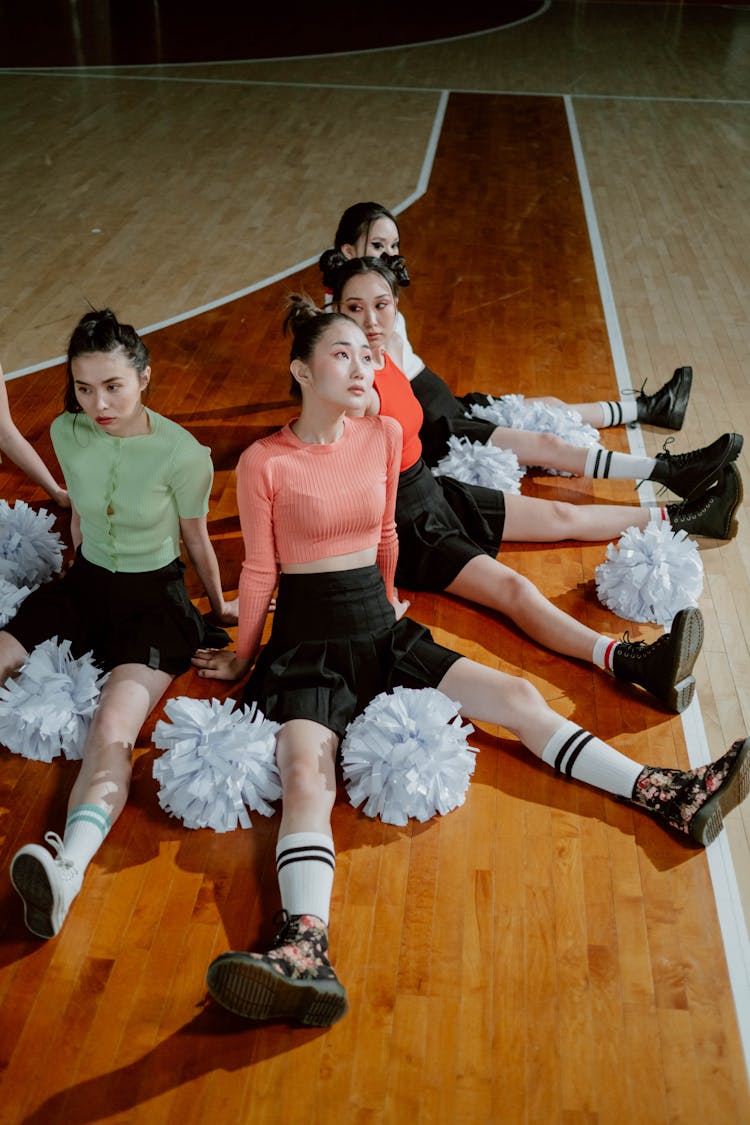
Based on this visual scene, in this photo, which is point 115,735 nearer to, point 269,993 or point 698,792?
point 269,993

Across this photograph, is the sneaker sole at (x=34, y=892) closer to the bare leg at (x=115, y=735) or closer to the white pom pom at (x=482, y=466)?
the bare leg at (x=115, y=735)

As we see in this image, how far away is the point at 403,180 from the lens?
7895 millimetres

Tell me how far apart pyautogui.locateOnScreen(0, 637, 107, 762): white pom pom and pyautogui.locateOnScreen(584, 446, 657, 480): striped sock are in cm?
199

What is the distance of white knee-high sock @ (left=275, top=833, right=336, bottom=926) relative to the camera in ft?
7.64

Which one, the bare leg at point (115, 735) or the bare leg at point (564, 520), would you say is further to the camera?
the bare leg at point (564, 520)

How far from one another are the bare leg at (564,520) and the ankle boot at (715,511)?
0.14 meters

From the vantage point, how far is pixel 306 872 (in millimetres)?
2367

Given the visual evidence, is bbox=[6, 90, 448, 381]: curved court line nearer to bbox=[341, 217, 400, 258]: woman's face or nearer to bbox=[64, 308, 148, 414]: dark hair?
bbox=[341, 217, 400, 258]: woman's face

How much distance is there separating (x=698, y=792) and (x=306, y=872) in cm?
92

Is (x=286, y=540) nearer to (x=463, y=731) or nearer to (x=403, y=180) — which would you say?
(x=463, y=731)

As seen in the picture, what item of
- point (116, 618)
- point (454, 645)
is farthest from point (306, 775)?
point (454, 645)

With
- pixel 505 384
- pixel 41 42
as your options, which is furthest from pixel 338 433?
pixel 41 42

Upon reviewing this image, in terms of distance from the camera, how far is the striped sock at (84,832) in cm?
243

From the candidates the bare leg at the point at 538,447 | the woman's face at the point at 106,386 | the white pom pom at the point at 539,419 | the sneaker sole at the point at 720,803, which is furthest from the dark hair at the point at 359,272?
the sneaker sole at the point at 720,803
